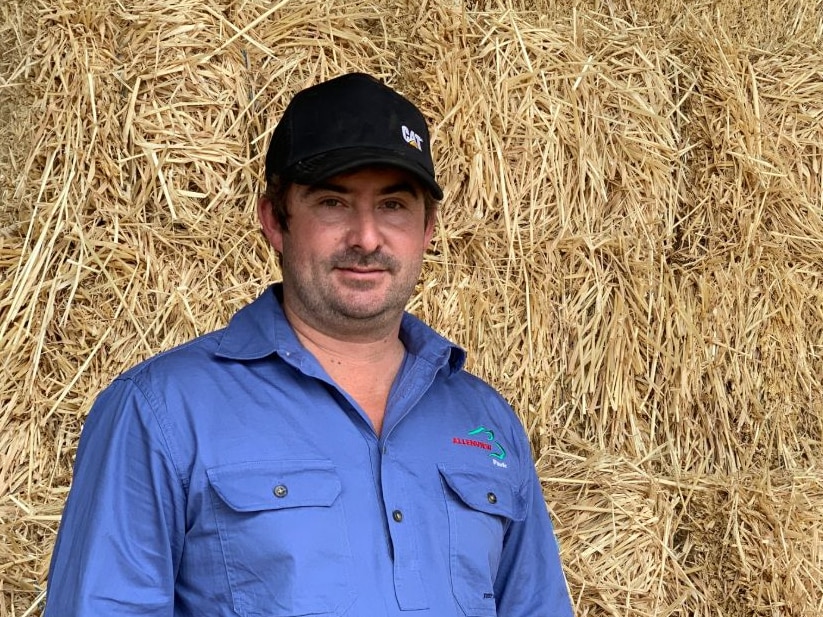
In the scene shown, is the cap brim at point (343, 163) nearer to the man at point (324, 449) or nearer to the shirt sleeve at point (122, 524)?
the man at point (324, 449)

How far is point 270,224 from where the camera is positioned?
1969mm

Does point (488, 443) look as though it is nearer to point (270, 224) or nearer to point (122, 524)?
point (270, 224)

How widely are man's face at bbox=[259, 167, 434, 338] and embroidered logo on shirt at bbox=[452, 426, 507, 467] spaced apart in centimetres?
23

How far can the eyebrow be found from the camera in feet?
6.05

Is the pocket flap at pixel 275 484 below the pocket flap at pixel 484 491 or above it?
above

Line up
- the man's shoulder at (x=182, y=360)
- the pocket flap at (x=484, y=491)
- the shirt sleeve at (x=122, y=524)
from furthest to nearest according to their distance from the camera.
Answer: the pocket flap at (x=484, y=491) < the man's shoulder at (x=182, y=360) < the shirt sleeve at (x=122, y=524)

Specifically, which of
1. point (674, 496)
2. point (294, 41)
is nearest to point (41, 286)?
point (294, 41)

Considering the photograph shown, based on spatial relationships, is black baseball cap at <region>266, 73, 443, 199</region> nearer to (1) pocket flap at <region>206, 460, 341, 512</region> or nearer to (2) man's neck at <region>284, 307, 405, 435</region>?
(2) man's neck at <region>284, 307, 405, 435</region>

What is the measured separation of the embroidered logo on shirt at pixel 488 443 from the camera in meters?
1.90

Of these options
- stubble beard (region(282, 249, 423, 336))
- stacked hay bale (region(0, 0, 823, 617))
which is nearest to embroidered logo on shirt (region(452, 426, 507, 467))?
stubble beard (region(282, 249, 423, 336))

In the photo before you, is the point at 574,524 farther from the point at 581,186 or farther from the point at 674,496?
the point at 581,186

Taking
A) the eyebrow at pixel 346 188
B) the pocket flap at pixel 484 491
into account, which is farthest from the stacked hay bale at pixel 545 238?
the eyebrow at pixel 346 188

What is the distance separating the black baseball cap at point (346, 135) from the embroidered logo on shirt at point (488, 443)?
394 millimetres

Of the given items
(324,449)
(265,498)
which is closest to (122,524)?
(265,498)
